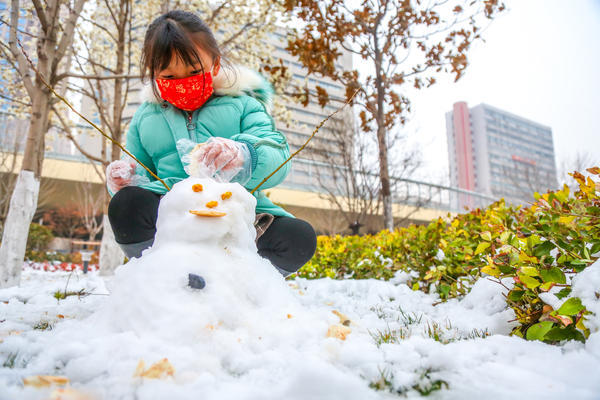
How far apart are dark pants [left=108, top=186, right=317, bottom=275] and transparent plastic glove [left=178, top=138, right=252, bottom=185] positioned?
1.40 feet

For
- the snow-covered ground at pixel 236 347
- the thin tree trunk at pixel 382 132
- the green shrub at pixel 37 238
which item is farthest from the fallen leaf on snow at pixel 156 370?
the green shrub at pixel 37 238

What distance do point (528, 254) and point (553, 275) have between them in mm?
147

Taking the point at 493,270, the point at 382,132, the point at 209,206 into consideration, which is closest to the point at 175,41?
the point at 209,206

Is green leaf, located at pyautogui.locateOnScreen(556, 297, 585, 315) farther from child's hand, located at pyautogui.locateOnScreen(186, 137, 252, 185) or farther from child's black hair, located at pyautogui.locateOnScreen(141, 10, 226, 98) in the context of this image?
child's black hair, located at pyautogui.locateOnScreen(141, 10, 226, 98)

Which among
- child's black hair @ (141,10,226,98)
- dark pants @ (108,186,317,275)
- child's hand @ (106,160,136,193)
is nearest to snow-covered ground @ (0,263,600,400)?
dark pants @ (108,186,317,275)

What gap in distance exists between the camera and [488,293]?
1.75 metres

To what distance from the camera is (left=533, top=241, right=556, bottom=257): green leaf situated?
1352 millimetres

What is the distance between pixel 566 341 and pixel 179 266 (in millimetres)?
1255

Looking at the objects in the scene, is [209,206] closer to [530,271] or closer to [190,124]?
[190,124]

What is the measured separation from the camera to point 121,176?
1.73 m

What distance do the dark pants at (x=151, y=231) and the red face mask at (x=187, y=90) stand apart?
0.49m

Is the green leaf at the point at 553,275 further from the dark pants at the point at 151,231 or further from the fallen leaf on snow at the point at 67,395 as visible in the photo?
the fallen leaf on snow at the point at 67,395

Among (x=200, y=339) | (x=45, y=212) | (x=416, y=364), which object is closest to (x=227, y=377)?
(x=200, y=339)

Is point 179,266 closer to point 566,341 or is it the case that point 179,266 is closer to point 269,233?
point 269,233
